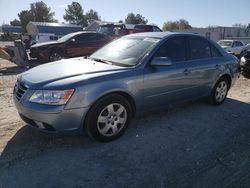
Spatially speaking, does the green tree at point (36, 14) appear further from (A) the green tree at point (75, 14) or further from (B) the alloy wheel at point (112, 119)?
(B) the alloy wheel at point (112, 119)

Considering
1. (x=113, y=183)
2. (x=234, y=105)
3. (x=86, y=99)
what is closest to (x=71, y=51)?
(x=234, y=105)

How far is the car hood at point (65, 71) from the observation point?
376 cm

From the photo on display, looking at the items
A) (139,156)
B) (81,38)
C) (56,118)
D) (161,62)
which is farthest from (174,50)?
(81,38)

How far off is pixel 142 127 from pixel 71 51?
29.6 feet

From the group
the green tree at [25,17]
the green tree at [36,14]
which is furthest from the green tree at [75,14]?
the green tree at [25,17]

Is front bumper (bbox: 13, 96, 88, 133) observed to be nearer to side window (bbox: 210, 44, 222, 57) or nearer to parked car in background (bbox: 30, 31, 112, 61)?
side window (bbox: 210, 44, 222, 57)

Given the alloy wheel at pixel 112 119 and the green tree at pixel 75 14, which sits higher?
the green tree at pixel 75 14

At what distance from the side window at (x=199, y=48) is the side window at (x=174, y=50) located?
25 centimetres

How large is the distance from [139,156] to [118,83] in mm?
1091

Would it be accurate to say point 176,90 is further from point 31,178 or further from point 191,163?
point 31,178

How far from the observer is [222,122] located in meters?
5.06

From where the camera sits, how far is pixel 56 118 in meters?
3.51

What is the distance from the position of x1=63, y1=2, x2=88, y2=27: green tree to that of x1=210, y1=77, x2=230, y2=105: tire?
260 ft

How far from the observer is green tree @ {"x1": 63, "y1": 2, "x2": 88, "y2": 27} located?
8056cm
